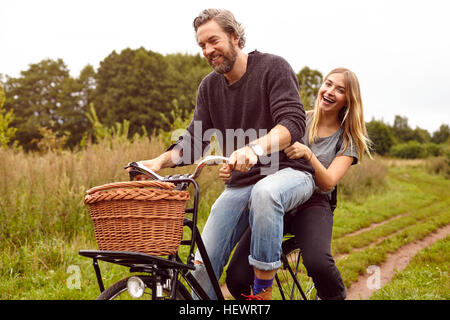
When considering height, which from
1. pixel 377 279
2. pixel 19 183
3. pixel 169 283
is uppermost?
pixel 169 283

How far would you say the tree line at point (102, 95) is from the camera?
34375 millimetres

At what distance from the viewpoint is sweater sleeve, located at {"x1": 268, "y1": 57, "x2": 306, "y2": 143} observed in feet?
7.95

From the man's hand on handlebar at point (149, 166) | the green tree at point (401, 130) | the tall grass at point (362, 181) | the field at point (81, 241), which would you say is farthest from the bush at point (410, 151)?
the man's hand on handlebar at point (149, 166)

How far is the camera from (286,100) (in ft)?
8.27

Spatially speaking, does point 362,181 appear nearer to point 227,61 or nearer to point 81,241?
point 81,241

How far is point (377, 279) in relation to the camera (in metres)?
5.63

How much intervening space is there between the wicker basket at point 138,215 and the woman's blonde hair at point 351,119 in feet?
5.53

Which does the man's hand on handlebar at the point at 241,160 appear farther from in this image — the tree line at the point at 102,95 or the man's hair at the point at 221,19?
the tree line at the point at 102,95

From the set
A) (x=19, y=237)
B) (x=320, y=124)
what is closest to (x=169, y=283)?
(x=320, y=124)

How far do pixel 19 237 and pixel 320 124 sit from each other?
4.04m

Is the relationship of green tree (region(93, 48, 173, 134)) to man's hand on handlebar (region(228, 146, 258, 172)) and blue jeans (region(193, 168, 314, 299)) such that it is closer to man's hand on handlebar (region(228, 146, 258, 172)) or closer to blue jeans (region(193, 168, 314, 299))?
blue jeans (region(193, 168, 314, 299))

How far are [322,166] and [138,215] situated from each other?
4.51 feet

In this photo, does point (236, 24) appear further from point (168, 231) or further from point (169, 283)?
point (169, 283)
